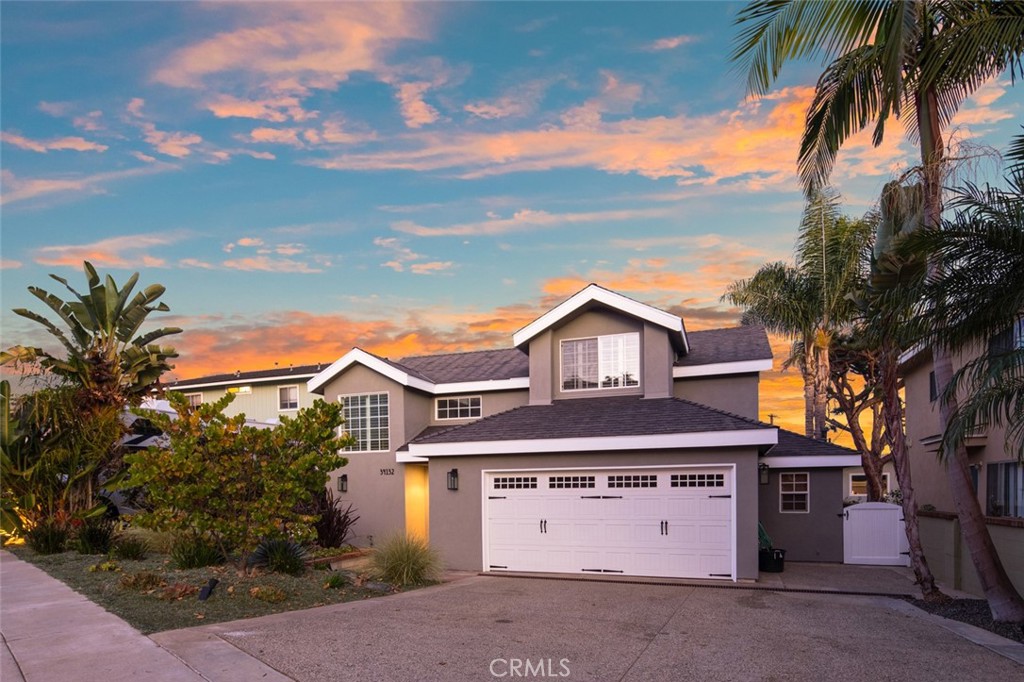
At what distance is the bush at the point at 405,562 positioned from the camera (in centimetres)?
1392

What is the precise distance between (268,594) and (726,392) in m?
12.2

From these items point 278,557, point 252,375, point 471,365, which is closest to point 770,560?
point 471,365

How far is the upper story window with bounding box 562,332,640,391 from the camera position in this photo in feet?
60.0

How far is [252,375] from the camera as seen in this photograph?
31.6 meters

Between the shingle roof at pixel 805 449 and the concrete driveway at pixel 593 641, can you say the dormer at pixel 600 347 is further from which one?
the concrete driveway at pixel 593 641

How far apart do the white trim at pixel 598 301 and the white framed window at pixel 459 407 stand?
284 cm

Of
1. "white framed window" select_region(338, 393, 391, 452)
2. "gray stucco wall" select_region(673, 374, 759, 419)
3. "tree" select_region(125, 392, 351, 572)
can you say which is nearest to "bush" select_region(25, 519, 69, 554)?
"tree" select_region(125, 392, 351, 572)

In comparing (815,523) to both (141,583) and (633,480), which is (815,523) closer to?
(633,480)

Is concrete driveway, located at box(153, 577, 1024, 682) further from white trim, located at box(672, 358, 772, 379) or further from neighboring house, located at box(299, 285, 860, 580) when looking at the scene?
white trim, located at box(672, 358, 772, 379)

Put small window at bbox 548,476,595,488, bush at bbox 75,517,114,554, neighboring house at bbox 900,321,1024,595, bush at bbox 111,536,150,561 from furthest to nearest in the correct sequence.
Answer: bush at bbox 75,517,114,554
small window at bbox 548,476,595,488
bush at bbox 111,536,150,561
neighboring house at bbox 900,321,1024,595

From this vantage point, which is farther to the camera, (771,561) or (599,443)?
(771,561)

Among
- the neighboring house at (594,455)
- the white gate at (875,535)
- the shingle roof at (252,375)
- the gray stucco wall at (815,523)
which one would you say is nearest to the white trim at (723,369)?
the neighboring house at (594,455)

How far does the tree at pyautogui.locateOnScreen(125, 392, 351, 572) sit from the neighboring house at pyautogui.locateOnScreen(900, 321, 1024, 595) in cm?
1114

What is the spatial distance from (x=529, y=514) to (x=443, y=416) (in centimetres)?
601
